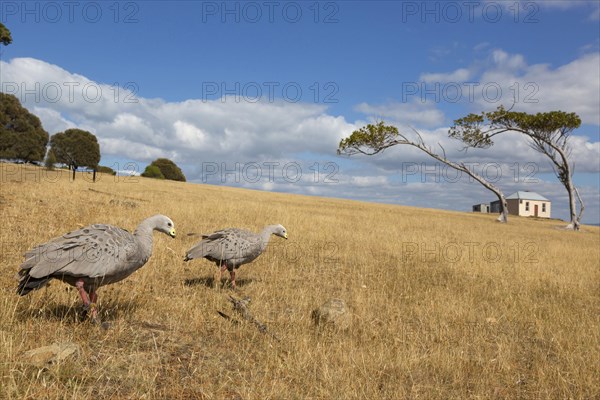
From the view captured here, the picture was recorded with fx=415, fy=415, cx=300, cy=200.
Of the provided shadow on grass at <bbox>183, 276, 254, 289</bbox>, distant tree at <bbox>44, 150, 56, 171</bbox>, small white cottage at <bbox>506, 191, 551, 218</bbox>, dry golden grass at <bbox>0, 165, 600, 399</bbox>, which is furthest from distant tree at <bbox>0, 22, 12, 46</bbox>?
small white cottage at <bbox>506, 191, 551, 218</bbox>

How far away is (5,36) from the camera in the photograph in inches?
842

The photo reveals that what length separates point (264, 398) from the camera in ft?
13.8

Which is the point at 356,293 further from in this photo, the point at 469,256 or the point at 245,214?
the point at 245,214

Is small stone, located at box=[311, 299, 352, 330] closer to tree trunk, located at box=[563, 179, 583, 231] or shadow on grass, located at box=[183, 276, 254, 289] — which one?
shadow on grass, located at box=[183, 276, 254, 289]

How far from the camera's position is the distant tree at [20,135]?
58.7 metres

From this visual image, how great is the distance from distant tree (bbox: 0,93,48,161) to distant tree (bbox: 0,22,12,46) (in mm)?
41842

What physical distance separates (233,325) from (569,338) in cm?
574

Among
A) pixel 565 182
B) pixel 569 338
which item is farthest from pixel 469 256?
pixel 565 182

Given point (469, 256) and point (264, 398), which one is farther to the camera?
point (469, 256)

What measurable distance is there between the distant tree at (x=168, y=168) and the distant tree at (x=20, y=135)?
114 ft

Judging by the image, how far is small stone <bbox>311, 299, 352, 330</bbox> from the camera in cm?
657

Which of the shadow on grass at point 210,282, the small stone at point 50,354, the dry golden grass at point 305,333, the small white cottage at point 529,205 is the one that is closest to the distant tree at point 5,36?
the dry golden grass at point 305,333

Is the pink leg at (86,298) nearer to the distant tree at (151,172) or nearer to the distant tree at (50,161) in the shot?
the distant tree at (50,161)

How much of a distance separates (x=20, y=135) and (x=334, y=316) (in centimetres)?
6853
